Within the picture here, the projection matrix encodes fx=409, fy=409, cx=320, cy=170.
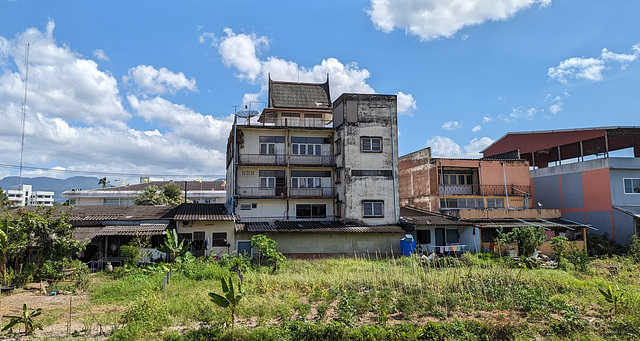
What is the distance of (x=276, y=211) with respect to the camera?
3111 centimetres

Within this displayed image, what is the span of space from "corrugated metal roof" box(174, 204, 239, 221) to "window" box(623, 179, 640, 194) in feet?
98.1

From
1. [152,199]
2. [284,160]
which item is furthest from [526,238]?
[152,199]

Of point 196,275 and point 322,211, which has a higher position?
point 322,211

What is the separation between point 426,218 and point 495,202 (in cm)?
791

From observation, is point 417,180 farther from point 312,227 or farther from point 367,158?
point 312,227

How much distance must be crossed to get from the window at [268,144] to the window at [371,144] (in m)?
6.62

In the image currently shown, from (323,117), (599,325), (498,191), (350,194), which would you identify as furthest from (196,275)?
(498,191)

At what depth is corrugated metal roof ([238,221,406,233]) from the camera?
27759mm

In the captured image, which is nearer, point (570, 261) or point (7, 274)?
point (7, 274)

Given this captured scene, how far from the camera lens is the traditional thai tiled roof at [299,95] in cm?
3409

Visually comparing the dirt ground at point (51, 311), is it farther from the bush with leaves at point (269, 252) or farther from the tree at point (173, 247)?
the bush with leaves at point (269, 252)

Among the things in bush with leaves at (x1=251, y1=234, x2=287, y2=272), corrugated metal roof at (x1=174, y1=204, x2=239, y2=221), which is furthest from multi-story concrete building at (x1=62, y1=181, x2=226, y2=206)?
bush with leaves at (x1=251, y1=234, x2=287, y2=272)

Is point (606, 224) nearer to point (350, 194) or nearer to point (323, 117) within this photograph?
point (350, 194)

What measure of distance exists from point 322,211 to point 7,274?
64.8 ft
